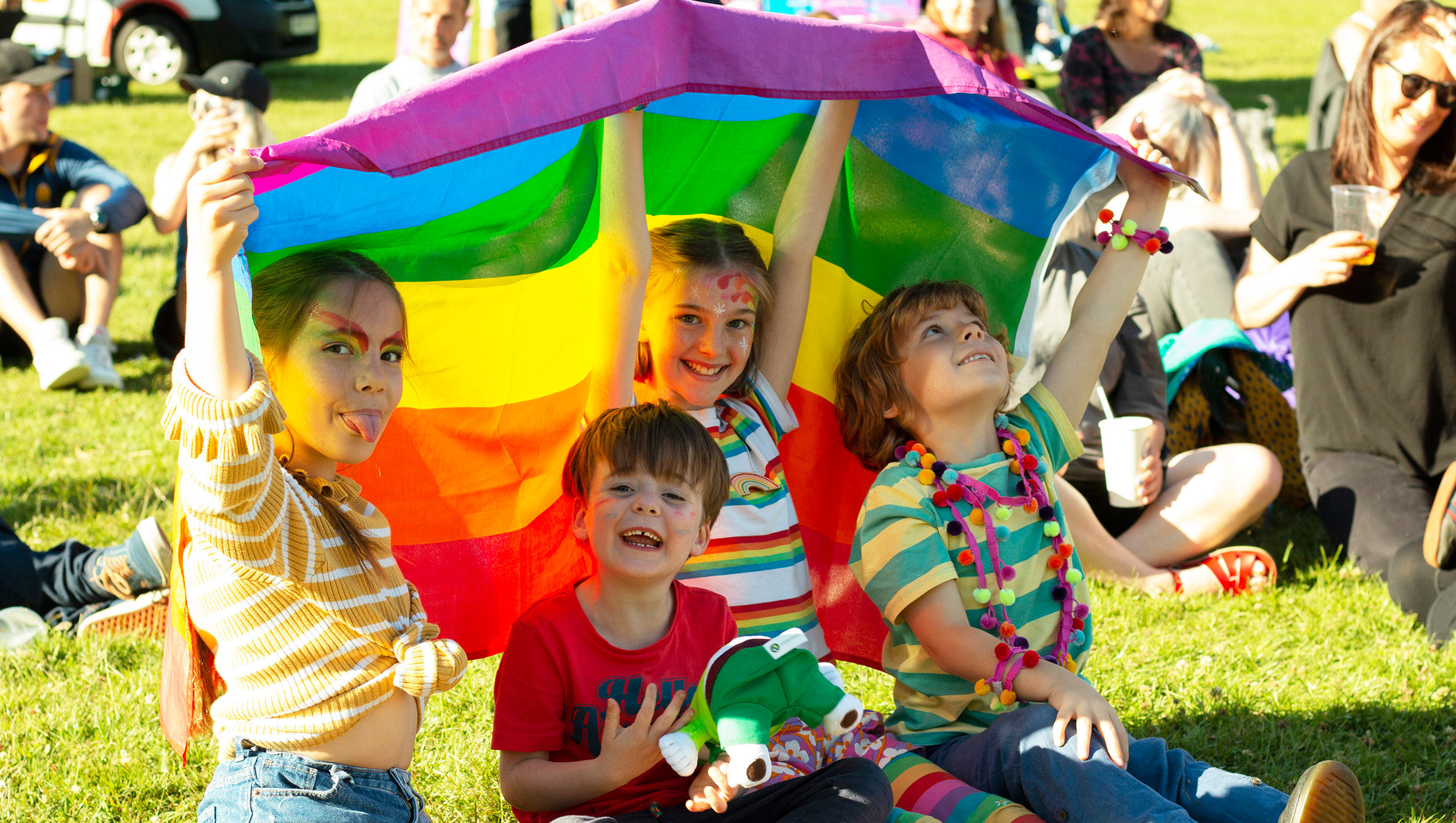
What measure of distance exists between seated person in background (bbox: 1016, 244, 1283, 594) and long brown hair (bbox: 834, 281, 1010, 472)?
141cm

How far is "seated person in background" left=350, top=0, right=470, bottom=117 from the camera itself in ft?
22.3

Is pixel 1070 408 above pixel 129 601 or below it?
above

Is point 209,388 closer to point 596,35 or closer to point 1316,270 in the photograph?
point 596,35

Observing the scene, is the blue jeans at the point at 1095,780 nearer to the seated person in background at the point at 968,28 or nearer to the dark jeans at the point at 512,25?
the seated person in background at the point at 968,28

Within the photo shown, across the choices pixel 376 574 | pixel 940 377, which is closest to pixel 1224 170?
pixel 940 377

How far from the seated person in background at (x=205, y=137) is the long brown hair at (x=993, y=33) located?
380 cm

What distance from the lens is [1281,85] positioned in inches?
667

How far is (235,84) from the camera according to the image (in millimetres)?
7262

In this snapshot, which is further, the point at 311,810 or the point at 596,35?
the point at 596,35

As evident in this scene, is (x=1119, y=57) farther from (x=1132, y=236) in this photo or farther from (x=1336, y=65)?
(x=1132, y=236)

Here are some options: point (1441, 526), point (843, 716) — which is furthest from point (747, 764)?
point (1441, 526)

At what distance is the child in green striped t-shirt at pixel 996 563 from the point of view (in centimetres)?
264

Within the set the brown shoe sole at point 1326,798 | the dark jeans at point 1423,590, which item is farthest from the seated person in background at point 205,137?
the brown shoe sole at point 1326,798

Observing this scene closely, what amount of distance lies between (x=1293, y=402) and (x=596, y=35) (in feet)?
13.3
